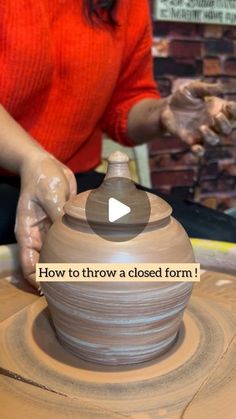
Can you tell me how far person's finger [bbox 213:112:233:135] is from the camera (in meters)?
1.33

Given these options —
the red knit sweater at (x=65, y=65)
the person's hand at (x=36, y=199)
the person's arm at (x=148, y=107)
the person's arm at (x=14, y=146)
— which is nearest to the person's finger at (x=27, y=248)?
the person's hand at (x=36, y=199)

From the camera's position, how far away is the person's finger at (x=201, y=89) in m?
1.30

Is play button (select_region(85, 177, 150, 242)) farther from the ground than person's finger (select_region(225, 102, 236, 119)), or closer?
farther from the ground

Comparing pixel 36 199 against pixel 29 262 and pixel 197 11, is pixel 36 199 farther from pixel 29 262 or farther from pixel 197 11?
pixel 197 11

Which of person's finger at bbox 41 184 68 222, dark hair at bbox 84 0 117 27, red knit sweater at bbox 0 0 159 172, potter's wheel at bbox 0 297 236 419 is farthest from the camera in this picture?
dark hair at bbox 84 0 117 27

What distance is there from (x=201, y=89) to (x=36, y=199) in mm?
606

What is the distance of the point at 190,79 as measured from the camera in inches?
95.8

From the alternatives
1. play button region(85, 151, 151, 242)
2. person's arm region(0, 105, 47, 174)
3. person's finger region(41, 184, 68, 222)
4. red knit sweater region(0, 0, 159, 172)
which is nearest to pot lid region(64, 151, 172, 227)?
play button region(85, 151, 151, 242)

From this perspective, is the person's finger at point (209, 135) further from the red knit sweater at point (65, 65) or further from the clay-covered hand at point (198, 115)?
the red knit sweater at point (65, 65)

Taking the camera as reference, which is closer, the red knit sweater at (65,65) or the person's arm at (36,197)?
the person's arm at (36,197)

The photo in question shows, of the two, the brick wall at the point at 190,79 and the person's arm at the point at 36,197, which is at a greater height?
the person's arm at the point at 36,197

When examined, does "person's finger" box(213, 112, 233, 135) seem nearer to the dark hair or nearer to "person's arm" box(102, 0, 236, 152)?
"person's arm" box(102, 0, 236, 152)

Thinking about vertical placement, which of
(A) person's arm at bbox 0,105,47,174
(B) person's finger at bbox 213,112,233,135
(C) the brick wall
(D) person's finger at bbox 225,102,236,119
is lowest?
(C) the brick wall

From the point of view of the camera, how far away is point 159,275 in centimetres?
69
